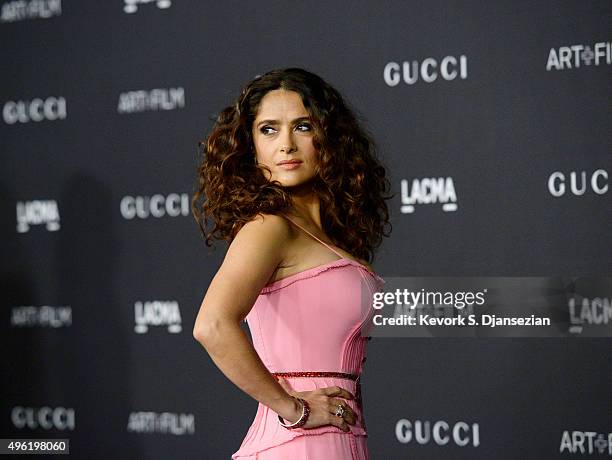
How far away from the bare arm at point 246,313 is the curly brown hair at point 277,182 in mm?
73

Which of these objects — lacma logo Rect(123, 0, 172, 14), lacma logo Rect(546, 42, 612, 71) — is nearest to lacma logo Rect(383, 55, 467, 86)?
lacma logo Rect(546, 42, 612, 71)

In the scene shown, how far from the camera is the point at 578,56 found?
3.13m

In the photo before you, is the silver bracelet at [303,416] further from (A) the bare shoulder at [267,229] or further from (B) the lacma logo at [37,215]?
(B) the lacma logo at [37,215]

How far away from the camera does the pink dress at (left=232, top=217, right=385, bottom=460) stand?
179cm

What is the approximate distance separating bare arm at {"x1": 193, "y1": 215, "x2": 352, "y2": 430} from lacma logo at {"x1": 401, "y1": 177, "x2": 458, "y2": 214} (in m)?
1.61

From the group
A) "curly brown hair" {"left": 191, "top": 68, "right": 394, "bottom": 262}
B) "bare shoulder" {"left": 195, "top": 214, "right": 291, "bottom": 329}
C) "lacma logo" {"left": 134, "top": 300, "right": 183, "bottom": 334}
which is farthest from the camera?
"lacma logo" {"left": 134, "top": 300, "right": 183, "bottom": 334}

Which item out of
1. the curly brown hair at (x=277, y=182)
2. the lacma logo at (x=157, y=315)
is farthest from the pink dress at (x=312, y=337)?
the lacma logo at (x=157, y=315)

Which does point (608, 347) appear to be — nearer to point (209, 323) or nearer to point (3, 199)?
point (209, 323)

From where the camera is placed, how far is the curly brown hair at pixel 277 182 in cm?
188

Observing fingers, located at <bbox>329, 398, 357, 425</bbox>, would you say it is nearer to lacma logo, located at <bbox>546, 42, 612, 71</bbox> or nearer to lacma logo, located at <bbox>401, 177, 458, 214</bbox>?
lacma logo, located at <bbox>401, 177, 458, 214</bbox>

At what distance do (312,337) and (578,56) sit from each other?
1784mm

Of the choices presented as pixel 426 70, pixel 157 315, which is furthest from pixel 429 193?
pixel 157 315

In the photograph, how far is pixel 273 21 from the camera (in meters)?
3.70

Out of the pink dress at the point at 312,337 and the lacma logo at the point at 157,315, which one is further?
the lacma logo at the point at 157,315
